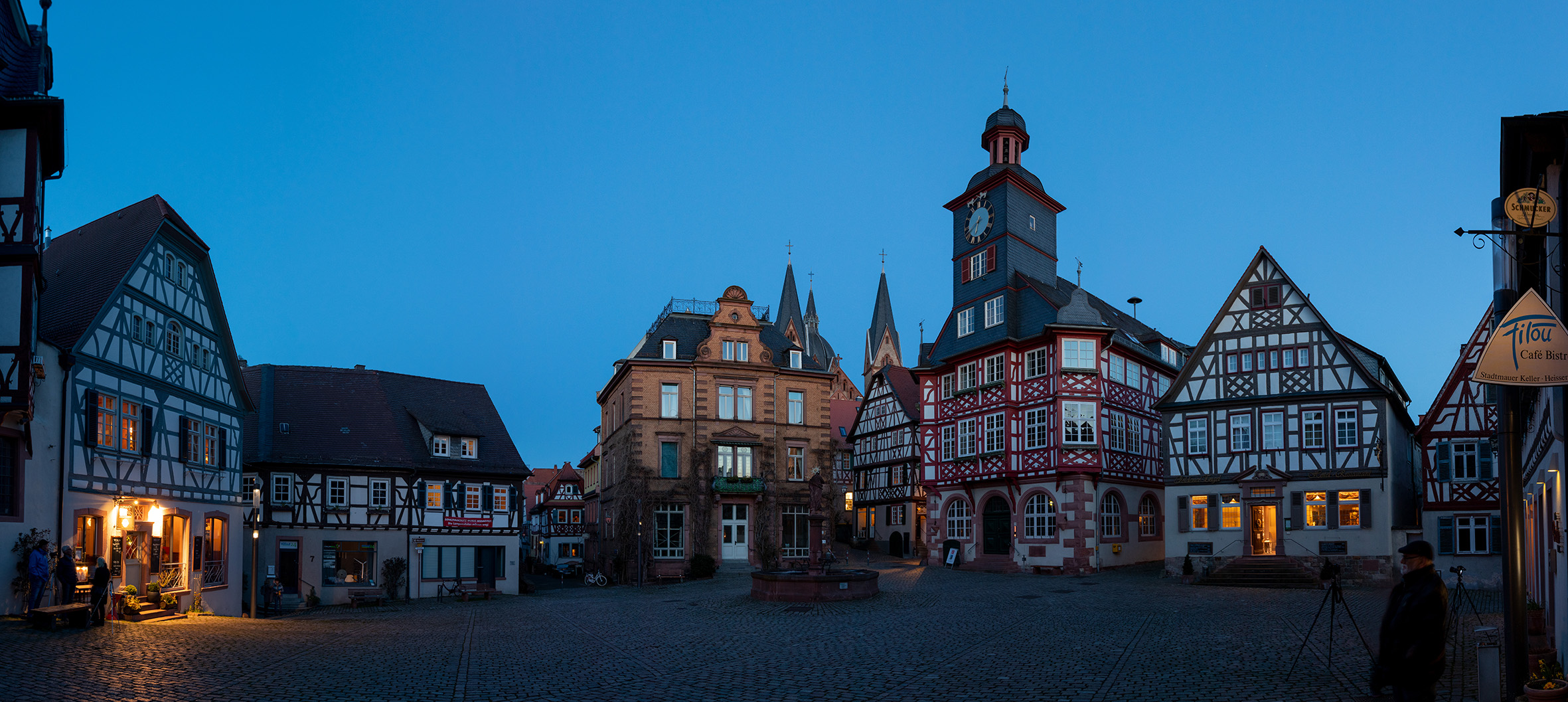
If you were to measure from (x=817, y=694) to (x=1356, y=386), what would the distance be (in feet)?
84.2

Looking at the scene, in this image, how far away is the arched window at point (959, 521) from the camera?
4284cm

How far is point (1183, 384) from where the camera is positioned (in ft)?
117

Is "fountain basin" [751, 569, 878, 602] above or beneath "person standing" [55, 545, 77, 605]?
beneath

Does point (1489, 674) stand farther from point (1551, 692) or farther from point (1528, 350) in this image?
point (1528, 350)

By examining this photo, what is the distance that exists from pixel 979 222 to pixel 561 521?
4743 centimetres

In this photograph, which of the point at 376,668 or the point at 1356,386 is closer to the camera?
A: the point at 376,668

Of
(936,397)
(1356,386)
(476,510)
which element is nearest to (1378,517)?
(1356,386)

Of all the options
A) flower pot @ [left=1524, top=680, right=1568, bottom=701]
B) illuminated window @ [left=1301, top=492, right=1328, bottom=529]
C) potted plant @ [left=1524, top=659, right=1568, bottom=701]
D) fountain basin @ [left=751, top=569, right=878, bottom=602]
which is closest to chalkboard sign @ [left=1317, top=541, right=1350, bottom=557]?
illuminated window @ [left=1301, top=492, right=1328, bottom=529]

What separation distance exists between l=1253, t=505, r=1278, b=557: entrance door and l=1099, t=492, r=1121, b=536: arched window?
6.03 m

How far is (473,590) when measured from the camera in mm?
40812

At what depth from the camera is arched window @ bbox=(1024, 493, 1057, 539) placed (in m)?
38.8

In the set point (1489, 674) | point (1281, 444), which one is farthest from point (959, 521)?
point (1489, 674)

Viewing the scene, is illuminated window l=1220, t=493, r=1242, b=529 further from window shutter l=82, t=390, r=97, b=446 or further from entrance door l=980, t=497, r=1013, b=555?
window shutter l=82, t=390, r=97, b=446

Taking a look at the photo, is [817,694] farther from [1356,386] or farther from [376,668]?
[1356,386]
